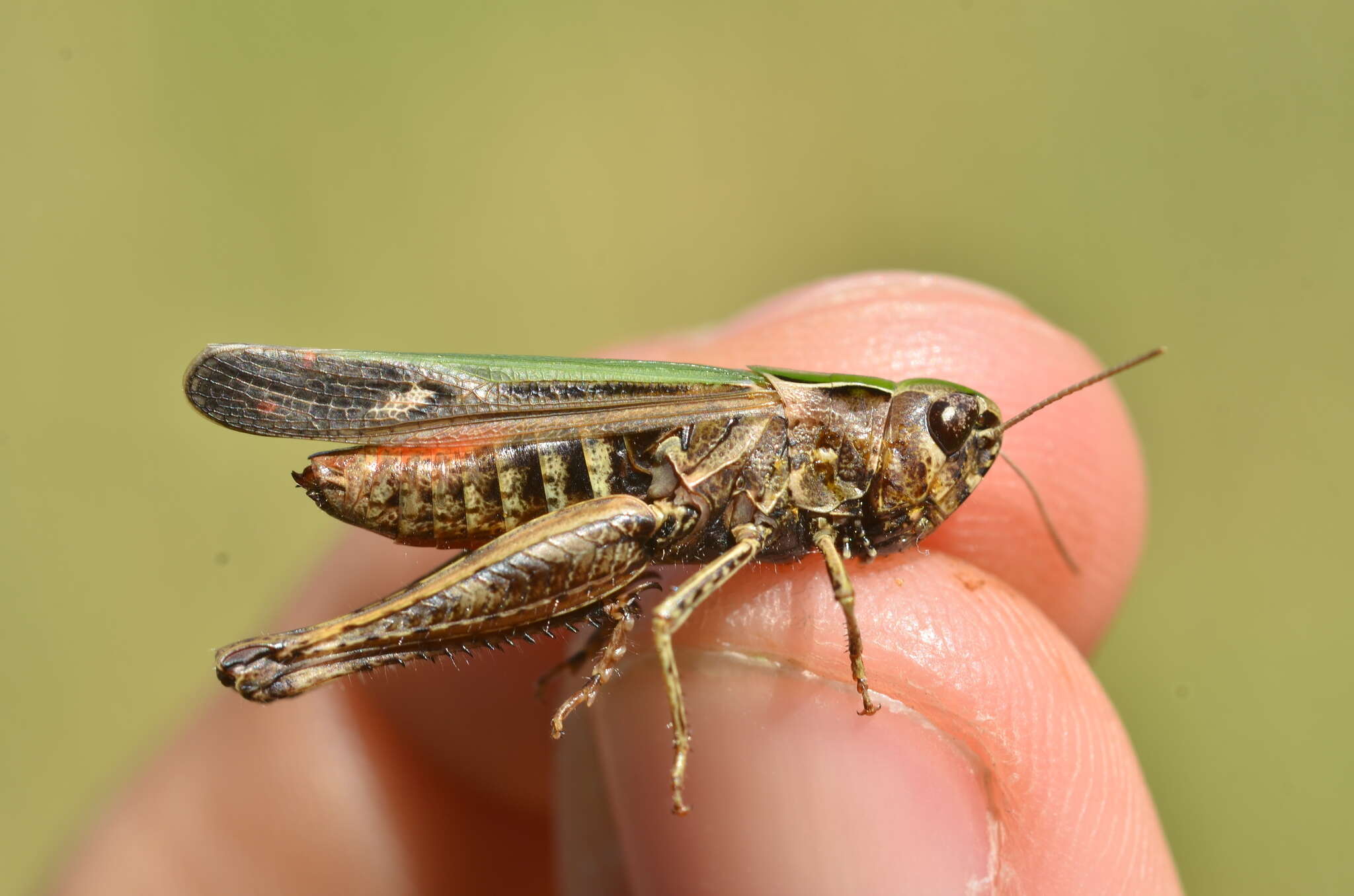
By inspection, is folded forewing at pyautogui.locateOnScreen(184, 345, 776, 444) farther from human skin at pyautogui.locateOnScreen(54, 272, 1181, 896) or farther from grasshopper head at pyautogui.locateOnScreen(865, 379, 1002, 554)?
human skin at pyautogui.locateOnScreen(54, 272, 1181, 896)

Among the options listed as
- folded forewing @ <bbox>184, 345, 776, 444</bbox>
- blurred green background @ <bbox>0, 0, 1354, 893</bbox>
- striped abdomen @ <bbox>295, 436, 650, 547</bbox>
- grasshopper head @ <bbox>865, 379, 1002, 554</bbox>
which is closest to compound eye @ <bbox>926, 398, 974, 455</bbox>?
grasshopper head @ <bbox>865, 379, 1002, 554</bbox>

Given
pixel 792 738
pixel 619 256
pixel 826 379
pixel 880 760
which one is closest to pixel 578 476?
pixel 826 379

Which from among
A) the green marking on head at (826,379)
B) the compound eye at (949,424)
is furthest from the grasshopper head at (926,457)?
the green marking on head at (826,379)

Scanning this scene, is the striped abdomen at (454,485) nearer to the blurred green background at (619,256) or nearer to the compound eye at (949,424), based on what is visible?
the compound eye at (949,424)

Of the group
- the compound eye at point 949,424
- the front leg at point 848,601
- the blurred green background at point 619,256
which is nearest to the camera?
the front leg at point 848,601

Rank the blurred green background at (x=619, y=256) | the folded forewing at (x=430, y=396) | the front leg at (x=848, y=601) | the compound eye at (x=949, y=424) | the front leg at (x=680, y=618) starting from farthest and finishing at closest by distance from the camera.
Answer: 1. the blurred green background at (x=619, y=256)
2. the compound eye at (x=949, y=424)
3. the folded forewing at (x=430, y=396)
4. the front leg at (x=848, y=601)
5. the front leg at (x=680, y=618)

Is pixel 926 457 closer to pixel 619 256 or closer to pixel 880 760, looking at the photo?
pixel 880 760
